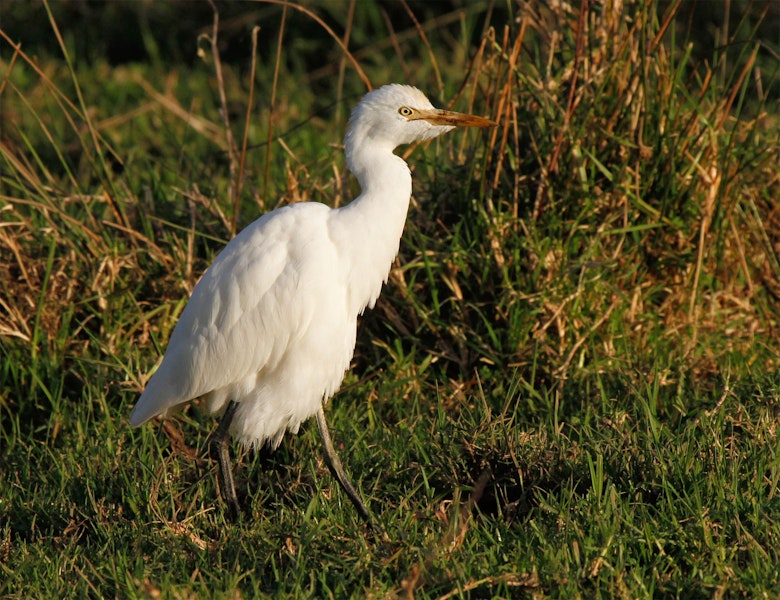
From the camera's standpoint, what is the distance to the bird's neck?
3059mm

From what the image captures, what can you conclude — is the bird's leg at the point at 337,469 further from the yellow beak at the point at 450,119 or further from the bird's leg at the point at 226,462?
the yellow beak at the point at 450,119

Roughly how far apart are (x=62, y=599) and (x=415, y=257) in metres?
1.86

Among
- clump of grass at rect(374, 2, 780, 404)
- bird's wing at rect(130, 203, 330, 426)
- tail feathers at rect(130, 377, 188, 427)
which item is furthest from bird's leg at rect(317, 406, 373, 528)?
clump of grass at rect(374, 2, 780, 404)

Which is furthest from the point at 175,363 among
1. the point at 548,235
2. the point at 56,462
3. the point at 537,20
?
the point at 537,20

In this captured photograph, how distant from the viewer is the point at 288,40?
273 inches

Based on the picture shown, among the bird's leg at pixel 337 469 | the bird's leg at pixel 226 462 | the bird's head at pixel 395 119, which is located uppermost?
the bird's head at pixel 395 119

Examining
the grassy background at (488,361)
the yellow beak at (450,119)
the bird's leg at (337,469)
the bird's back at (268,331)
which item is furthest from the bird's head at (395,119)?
the bird's leg at (337,469)

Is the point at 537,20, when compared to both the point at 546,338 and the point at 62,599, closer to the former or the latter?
the point at 546,338

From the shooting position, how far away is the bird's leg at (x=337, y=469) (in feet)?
9.73

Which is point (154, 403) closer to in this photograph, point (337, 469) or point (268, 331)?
point (268, 331)

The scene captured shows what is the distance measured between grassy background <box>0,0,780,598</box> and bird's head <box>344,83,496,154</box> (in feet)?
1.92

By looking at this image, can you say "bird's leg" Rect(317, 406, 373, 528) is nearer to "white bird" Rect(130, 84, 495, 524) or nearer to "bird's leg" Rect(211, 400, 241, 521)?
"white bird" Rect(130, 84, 495, 524)

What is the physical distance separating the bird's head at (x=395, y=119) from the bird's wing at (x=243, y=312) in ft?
0.87

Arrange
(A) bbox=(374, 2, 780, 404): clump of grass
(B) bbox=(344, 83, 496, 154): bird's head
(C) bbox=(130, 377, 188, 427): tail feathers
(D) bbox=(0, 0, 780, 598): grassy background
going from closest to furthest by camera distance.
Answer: (D) bbox=(0, 0, 780, 598): grassy background < (B) bbox=(344, 83, 496, 154): bird's head < (C) bbox=(130, 377, 188, 427): tail feathers < (A) bbox=(374, 2, 780, 404): clump of grass
